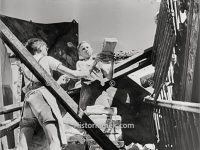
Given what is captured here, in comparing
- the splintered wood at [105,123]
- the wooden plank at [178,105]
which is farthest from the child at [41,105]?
the wooden plank at [178,105]

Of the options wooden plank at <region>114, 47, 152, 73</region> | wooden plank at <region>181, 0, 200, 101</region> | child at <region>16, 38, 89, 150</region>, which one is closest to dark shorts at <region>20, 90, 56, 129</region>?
child at <region>16, 38, 89, 150</region>

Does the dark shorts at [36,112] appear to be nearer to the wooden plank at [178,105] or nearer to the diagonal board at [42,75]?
the diagonal board at [42,75]

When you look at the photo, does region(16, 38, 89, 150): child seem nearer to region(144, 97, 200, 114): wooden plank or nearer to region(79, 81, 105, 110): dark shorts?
region(79, 81, 105, 110): dark shorts

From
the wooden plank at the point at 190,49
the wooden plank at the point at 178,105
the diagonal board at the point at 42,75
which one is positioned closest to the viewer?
the wooden plank at the point at 178,105

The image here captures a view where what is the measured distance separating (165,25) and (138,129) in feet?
1.34

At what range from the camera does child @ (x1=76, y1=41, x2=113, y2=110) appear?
1.28 metres

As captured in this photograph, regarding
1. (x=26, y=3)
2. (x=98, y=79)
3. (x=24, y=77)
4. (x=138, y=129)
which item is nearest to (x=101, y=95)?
(x=98, y=79)

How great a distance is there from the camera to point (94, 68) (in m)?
1.30

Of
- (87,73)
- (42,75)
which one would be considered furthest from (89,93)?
(42,75)

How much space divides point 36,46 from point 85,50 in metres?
0.19

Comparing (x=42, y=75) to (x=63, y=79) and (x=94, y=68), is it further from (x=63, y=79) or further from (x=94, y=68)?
(x=94, y=68)

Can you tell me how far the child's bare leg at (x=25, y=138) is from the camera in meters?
1.26

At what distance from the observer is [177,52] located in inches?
47.3

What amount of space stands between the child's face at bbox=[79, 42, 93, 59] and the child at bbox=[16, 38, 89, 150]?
0.07 meters
